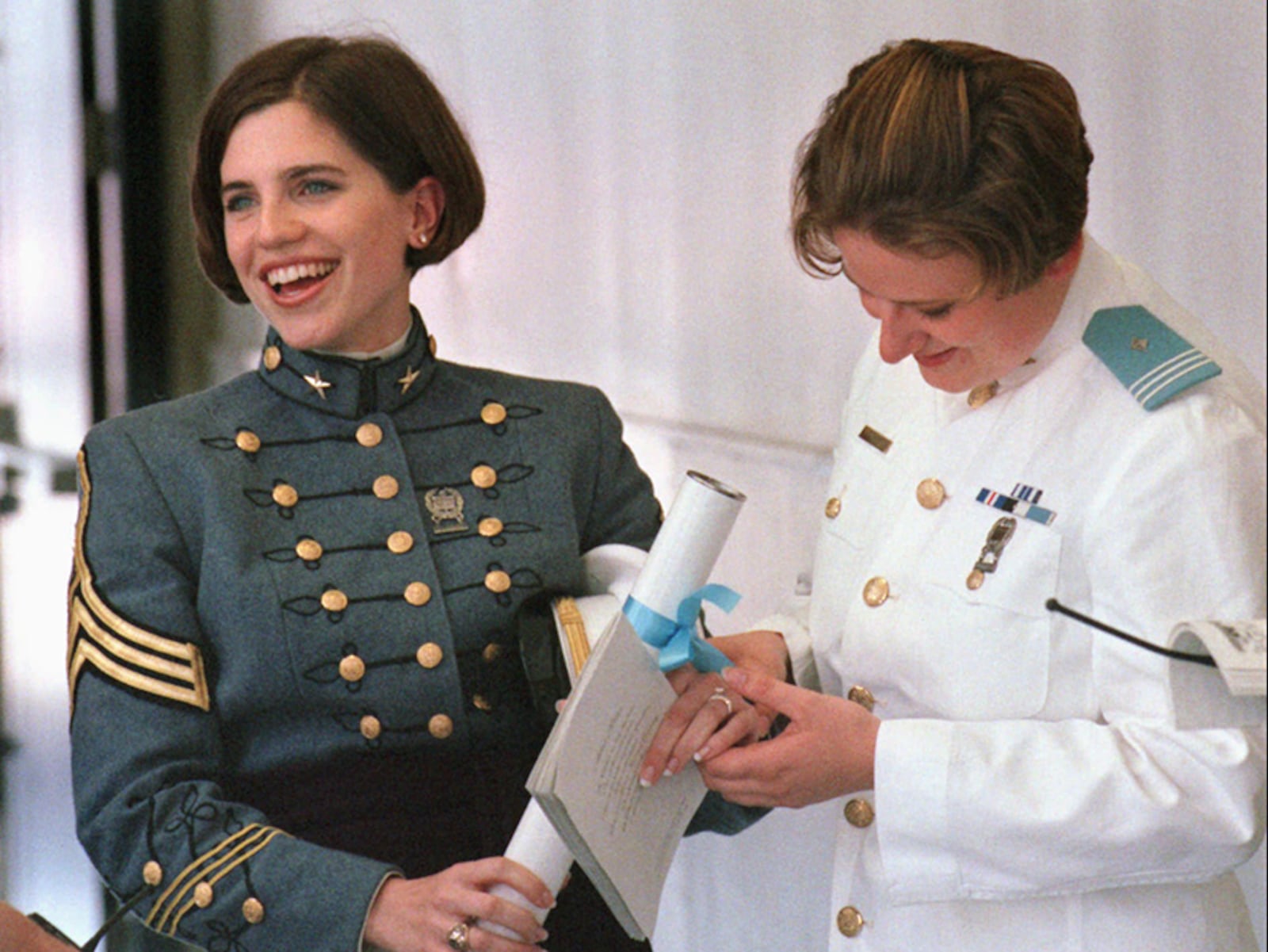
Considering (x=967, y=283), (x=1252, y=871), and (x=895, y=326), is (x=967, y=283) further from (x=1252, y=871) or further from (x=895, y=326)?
(x=1252, y=871)

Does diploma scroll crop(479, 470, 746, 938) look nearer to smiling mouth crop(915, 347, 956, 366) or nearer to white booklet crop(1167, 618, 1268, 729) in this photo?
smiling mouth crop(915, 347, 956, 366)

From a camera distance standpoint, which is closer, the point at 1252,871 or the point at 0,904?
the point at 0,904

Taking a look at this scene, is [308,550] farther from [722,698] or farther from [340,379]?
[722,698]

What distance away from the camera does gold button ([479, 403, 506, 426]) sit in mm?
1459

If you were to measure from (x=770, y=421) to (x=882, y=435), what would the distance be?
1.91 feet

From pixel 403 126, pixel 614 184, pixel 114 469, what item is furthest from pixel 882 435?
pixel 614 184

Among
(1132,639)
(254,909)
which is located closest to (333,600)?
(254,909)

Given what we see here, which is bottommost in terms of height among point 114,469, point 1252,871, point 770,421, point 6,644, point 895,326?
point 6,644

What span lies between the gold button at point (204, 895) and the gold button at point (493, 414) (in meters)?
0.44

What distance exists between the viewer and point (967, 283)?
1.18 metres

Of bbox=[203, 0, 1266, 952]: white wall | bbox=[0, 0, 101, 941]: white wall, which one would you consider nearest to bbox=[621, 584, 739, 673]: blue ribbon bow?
bbox=[203, 0, 1266, 952]: white wall

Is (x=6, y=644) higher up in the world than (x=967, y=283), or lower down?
lower down

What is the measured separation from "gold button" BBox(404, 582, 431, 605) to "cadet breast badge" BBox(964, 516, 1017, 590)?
43 centimetres

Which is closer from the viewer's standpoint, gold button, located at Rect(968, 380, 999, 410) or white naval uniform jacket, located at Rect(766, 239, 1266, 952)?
white naval uniform jacket, located at Rect(766, 239, 1266, 952)
